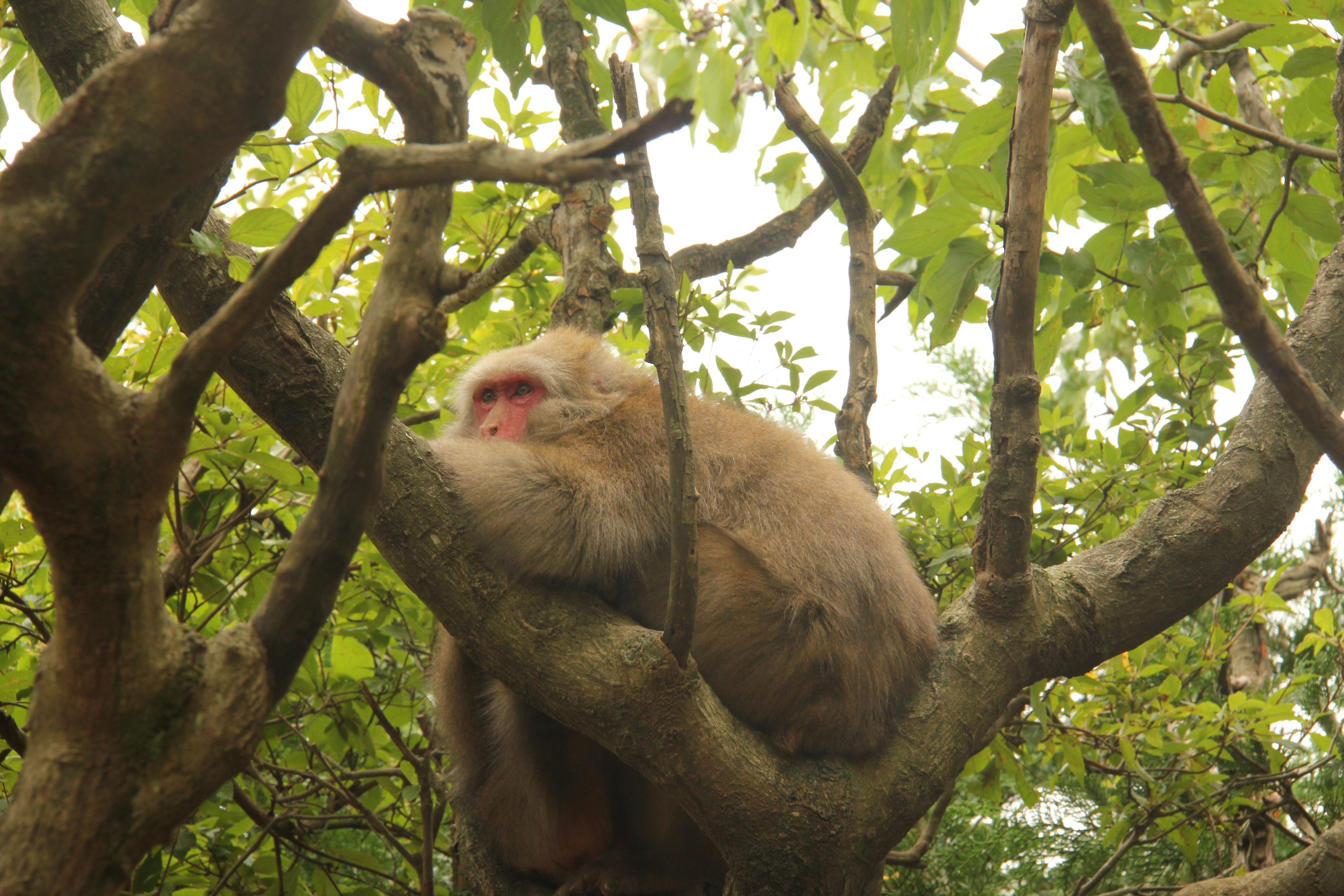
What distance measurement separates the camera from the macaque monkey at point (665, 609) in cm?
262

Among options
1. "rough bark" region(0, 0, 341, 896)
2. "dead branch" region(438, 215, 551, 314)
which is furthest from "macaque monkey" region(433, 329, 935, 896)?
"rough bark" region(0, 0, 341, 896)

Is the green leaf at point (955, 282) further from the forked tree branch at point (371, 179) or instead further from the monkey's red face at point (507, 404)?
the forked tree branch at point (371, 179)

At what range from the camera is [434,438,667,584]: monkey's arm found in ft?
8.20

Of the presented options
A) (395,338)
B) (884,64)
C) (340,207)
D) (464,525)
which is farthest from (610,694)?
(884,64)

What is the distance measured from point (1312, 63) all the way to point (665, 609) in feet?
8.28

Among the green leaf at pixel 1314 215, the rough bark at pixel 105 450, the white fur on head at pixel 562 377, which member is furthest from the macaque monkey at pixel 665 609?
the green leaf at pixel 1314 215

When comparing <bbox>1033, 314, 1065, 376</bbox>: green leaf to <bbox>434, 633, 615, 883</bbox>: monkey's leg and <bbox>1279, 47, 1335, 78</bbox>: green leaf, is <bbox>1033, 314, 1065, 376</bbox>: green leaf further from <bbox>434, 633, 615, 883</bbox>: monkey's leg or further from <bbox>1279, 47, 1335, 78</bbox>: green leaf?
<bbox>434, 633, 615, 883</bbox>: monkey's leg

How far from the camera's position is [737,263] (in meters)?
Answer: 4.40

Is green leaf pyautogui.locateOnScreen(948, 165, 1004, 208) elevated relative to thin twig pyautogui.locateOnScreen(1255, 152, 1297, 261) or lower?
lower

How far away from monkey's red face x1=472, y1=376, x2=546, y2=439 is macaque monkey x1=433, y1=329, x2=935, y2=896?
0.83ft

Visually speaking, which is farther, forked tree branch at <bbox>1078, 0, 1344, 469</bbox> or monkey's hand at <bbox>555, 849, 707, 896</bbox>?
monkey's hand at <bbox>555, 849, 707, 896</bbox>

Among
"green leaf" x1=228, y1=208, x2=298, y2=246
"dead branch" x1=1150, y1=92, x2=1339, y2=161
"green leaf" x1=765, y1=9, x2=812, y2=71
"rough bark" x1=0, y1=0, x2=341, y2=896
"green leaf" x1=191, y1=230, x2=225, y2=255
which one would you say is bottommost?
"rough bark" x1=0, y1=0, x2=341, y2=896

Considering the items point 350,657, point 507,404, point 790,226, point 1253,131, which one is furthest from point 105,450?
point 790,226

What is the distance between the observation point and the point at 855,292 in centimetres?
382
